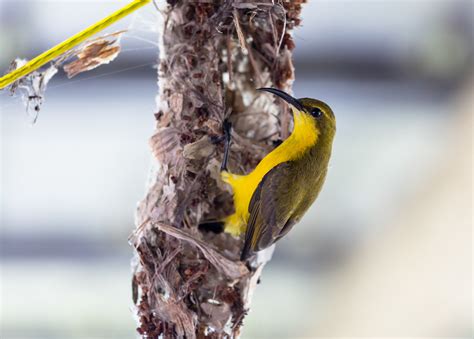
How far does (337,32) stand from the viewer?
3.40 m

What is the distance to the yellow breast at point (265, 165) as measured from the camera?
2.00 m

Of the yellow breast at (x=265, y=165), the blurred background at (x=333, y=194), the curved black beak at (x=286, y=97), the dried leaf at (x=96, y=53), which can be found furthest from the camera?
the blurred background at (x=333, y=194)

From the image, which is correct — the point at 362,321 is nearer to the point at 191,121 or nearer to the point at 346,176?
the point at 346,176

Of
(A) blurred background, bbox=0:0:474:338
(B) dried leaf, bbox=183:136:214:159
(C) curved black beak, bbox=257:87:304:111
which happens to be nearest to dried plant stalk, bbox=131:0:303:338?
(B) dried leaf, bbox=183:136:214:159

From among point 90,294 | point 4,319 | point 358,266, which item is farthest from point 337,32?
point 4,319

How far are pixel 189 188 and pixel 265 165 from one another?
0.26m

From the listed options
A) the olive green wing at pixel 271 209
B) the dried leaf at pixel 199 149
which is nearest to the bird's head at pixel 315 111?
the olive green wing at pixel 271 209

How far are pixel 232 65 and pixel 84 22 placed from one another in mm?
1568

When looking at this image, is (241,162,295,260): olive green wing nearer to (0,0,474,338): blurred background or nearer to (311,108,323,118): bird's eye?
(311,108,323,118): bird's eye

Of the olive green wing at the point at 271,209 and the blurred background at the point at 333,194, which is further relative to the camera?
the blurred background at the point at 333,194

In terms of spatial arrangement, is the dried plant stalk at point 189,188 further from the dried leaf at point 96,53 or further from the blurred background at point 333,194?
the blurred background at point 333,194

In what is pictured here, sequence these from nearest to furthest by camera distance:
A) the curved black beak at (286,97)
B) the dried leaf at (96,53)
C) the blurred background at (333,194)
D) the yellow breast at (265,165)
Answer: the dried leaf at (96,53)
the curved black beak at (286,97)
the yellow breast at (265,165)
the blurred background at (333,194)

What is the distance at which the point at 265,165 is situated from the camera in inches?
78.9

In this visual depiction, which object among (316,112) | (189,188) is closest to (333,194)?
(316,112)
